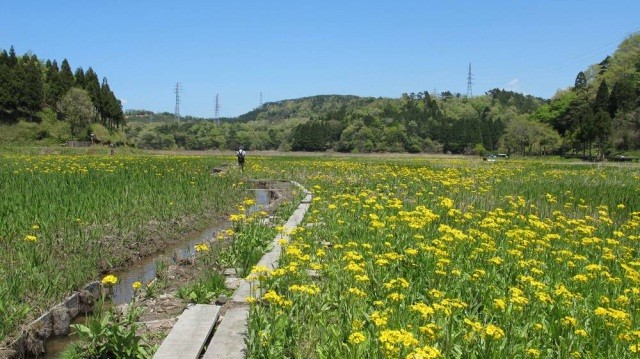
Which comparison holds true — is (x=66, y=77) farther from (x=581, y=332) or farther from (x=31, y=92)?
(x=581, y=332)

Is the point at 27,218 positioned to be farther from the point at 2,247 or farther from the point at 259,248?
the point at 259,248

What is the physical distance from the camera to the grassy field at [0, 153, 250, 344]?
639 cm

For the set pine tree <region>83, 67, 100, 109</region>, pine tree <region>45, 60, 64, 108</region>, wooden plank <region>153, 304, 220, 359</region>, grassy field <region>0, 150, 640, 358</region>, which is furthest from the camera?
pine tree <region>83, 67, 100, 109</region>

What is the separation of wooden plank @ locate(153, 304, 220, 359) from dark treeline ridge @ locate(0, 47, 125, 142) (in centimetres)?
7536

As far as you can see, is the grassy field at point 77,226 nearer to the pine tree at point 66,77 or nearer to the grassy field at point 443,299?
the grassy field at point 443,299

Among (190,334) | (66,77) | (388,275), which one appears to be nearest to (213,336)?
(190,334)

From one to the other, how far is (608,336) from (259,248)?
17.5 ft

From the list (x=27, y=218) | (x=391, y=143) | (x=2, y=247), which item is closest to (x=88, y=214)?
(x=27, y=218)

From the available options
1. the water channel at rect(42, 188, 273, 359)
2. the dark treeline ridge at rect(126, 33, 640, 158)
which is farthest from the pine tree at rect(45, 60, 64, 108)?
the water channel at rect(42, 188, 273, 359)

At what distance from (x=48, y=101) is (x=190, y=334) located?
87.5 m

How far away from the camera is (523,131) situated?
85.7m

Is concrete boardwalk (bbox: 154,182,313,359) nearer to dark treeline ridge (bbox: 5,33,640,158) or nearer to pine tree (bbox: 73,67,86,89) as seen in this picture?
dark treeline ridge (bbox: 5,33,640,158)

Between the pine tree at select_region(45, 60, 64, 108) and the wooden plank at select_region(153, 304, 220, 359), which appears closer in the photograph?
the wooden plank at select_region(153, 304, 220, 359)

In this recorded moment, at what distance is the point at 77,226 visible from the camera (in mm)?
9414
